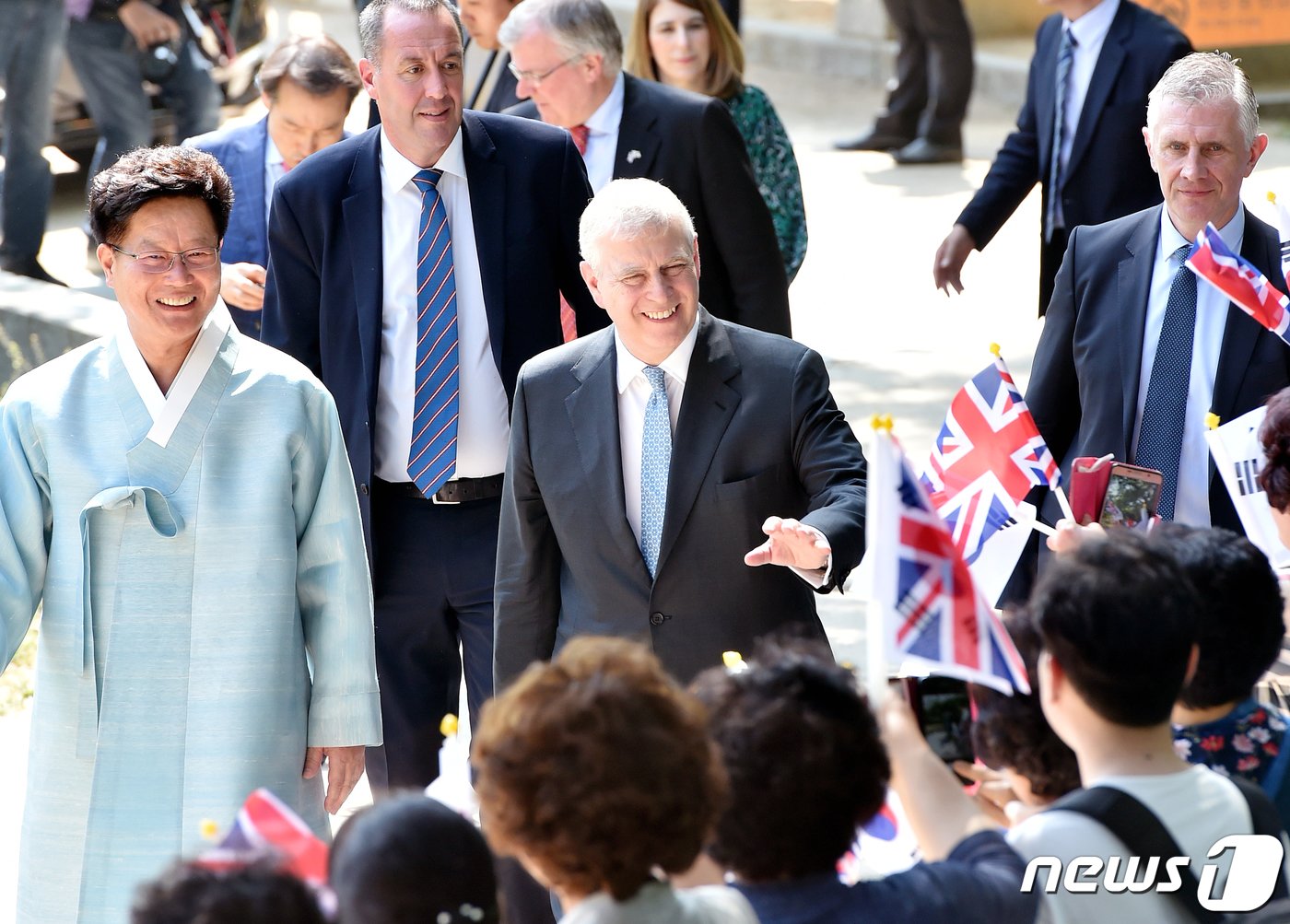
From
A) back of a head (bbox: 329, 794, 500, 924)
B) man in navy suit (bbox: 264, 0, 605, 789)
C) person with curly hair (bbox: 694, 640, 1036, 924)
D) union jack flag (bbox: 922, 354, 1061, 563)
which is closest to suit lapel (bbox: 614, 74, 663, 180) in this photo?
Answer: man in navy suit (bbox: 264, 0, 605, 789)

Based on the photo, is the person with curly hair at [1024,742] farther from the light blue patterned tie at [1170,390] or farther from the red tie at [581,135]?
the red tie at [581,135]

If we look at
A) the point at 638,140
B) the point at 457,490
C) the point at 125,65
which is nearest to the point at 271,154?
A: the point at 638,140

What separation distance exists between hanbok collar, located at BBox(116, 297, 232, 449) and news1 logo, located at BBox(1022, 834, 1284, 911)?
6.64 ft

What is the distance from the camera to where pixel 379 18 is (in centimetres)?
488

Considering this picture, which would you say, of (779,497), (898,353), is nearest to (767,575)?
(779,497)

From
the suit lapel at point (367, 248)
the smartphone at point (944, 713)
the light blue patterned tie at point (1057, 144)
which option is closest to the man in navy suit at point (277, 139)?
the suit lapel at point (367, 248)

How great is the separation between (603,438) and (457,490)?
79cm

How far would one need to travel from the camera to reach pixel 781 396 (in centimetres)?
404

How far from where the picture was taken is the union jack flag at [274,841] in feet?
7.65

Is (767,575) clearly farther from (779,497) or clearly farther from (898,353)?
(898,353)

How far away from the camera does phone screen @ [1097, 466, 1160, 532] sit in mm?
3982

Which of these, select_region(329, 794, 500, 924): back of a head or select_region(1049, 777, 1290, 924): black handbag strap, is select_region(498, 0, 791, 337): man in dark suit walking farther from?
select_region(329, 794, 500, 924): back of a head

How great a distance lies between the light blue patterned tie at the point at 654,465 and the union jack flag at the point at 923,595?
1.17 m

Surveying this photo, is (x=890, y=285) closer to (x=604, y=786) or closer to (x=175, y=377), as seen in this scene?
(x=175, y=377)
